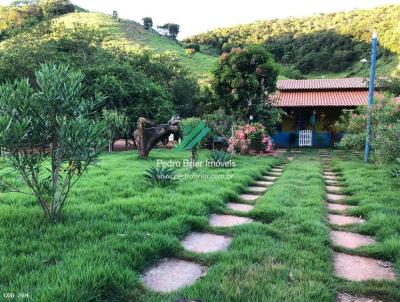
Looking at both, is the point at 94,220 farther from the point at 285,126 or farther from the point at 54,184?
the point at 285,126

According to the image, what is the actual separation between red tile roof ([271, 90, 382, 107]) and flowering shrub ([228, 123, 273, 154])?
437 centimetres

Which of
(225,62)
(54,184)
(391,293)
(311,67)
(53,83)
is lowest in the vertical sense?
(391,293)

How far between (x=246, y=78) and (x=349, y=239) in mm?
13322

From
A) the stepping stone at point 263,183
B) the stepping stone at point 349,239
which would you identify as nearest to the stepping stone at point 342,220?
the stepping stone at point 349,239

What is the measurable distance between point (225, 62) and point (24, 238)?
596 inches

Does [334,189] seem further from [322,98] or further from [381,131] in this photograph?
[322,98]

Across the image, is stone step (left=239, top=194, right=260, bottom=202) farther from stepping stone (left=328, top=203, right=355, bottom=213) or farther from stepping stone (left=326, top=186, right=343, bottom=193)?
stepping stone (left=326, top=186, right=343, bottom=193)

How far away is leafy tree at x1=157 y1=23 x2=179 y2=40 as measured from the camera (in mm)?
71812

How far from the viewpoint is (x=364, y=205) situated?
6.07 meters

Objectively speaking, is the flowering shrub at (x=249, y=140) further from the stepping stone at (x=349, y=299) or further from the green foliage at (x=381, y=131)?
the stepping stone at (x=349, y=299)

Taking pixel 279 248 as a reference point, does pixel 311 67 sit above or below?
above

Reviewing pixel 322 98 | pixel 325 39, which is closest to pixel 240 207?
pixel 322 98

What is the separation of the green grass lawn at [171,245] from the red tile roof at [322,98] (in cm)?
1416

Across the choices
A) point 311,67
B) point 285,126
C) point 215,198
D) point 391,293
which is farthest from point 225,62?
point 311,67
